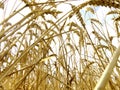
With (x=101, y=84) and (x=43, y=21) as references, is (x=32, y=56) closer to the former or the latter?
(x=43, y=21)

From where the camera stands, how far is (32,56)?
1771 mm

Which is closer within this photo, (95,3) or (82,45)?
(95,3)

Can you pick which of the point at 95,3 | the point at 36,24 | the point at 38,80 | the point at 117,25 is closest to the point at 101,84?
the point at 95,3

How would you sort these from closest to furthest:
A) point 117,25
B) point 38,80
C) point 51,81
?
point 38,80 → point 117,25 → point 51,81

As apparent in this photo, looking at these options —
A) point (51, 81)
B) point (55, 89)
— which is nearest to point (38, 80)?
point (55, 89)

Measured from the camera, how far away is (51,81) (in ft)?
5.68

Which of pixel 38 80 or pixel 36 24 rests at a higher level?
pixel 36 24

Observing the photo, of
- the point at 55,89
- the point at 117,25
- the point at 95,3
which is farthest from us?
the point at 55,89

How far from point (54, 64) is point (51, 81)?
0.57ft

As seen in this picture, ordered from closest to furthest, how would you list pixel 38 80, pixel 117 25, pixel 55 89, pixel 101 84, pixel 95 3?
pixel 101 84 → pixel 95 3 → pixel 38 80 → pixel 117 25 → pixel 55 89

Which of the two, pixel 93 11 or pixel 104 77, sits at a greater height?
pixel 104 77

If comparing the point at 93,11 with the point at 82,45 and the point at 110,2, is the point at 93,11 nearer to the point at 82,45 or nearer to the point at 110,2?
the point at 82,45

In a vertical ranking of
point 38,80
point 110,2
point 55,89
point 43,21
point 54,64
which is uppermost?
point 110,2

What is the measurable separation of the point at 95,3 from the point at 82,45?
1046 mm
